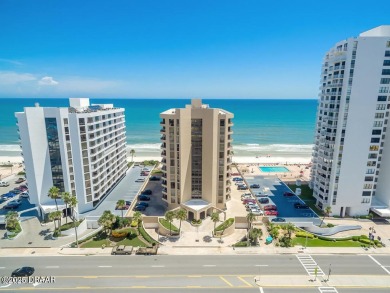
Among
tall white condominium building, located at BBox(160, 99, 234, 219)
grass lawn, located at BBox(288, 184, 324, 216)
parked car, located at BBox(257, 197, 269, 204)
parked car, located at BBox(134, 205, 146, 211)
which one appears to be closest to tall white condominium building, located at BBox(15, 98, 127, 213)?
parked car, located at BBox(134, 205, 146, 211)

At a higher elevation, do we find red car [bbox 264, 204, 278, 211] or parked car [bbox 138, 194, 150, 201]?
parked car [bbox 138, 194, 150, 201]

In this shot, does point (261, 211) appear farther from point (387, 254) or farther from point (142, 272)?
point (142, 272)

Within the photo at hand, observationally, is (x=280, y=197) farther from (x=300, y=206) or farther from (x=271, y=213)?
(x=271, y=213)

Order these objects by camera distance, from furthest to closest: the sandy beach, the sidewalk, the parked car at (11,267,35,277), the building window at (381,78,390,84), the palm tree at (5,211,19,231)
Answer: the sandy beach
the building window at (381,78,390,84)
the palm tree at (5,211,19,231)
the sidewalk
the parked car at (11,267,35,277)

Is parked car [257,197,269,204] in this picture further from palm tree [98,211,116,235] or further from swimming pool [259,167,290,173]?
palm tree [98,211,116,235]

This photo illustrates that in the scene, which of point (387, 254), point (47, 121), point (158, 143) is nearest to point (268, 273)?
point (387, 254)

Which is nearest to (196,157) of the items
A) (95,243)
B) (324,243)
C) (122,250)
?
(122,250)
